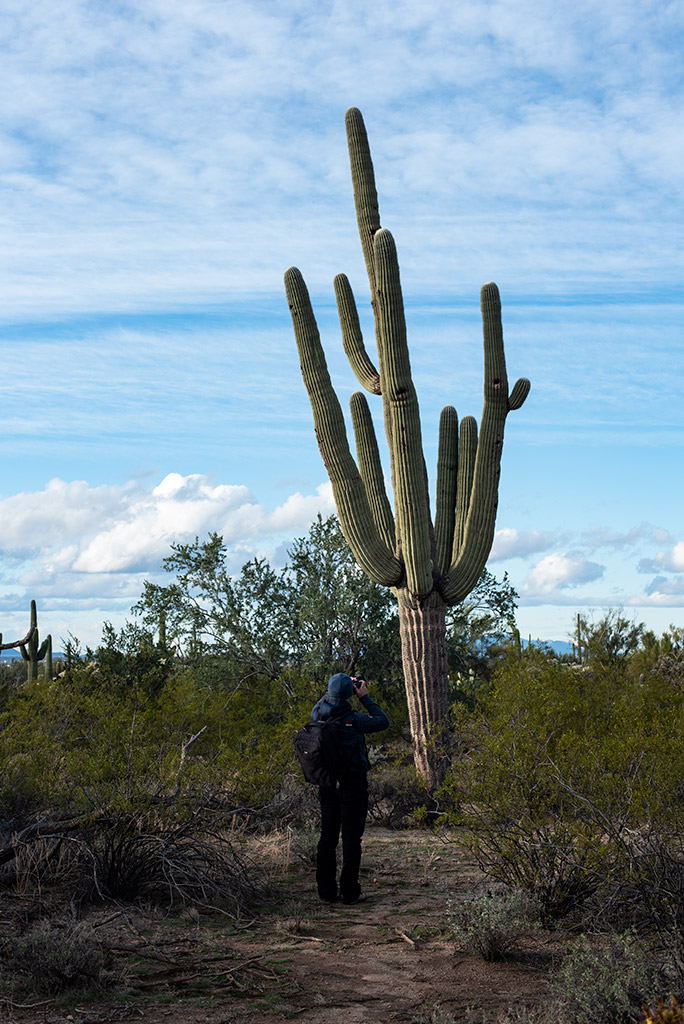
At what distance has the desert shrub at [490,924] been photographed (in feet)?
18.5

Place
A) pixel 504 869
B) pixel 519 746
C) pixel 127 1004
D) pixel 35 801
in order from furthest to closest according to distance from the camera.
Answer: pixel 35 801, pixel 519 746, pixel 504 869, pixel 127 1004

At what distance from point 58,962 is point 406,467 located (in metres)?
7.42

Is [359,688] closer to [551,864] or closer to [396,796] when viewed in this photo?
[551,864]

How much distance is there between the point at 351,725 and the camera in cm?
740

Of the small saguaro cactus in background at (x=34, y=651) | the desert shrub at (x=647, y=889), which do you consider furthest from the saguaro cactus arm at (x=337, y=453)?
the small saguaro cactus in background at (x=34, y=651)

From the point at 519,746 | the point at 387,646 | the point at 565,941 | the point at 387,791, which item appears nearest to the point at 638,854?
the point at 565,941

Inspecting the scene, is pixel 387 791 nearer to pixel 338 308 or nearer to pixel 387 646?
pixel 387 646

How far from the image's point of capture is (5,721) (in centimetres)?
1021


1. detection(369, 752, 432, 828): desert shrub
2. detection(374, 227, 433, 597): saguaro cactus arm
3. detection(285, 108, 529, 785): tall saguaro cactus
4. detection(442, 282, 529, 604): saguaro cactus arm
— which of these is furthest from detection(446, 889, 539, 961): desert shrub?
detection(442, 282, 529, 604): saguaro cactus arm

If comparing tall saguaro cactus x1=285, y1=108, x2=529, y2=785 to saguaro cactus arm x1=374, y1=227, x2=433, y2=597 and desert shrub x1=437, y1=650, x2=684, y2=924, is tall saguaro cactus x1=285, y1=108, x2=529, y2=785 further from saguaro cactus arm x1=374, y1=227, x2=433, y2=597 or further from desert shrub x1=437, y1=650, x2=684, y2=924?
desert shrub x1=437, y1=650, x2=684, y2=924

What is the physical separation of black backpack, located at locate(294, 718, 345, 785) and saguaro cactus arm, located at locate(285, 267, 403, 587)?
4.59 metres

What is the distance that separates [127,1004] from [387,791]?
677 centimetres

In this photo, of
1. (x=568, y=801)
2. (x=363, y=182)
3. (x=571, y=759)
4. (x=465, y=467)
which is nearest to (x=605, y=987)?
(x=568, y=801)

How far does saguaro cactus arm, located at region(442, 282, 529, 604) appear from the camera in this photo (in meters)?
12.1
